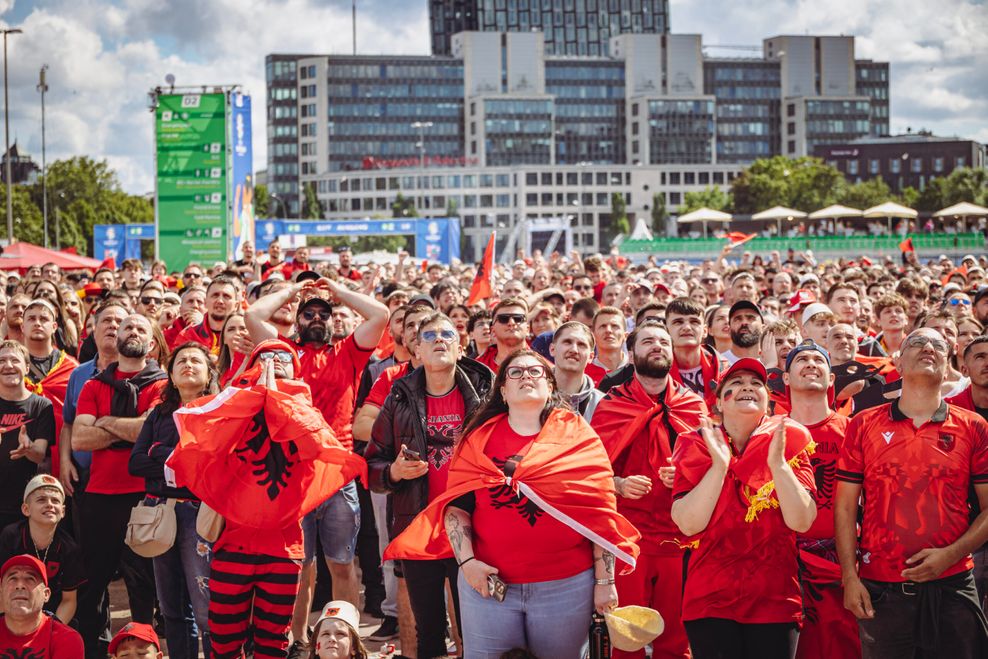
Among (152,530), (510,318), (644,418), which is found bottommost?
(152,530)

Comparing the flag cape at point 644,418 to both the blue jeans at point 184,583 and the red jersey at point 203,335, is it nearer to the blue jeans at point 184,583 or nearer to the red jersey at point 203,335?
the blue jeans at point 184,583

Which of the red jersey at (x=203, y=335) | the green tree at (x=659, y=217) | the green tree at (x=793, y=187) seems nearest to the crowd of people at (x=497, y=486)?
the red jersey at (x=203, y=335)

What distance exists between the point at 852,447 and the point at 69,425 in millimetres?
4943

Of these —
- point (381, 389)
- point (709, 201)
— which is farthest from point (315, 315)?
point (709, 201)

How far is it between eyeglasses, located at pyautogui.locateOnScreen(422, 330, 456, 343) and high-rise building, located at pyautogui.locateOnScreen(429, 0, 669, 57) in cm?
16593

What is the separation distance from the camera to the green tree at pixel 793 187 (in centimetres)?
10056

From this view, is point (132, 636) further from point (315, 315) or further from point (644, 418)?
point (644, 418)

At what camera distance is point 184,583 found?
6.84 metres

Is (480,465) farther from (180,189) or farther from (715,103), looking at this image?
(715,103)

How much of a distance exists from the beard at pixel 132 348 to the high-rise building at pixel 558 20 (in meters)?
165

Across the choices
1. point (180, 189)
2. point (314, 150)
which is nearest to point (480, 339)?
point (180, 189)

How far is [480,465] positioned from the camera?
530 cm

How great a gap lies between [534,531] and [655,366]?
1521 millimetres

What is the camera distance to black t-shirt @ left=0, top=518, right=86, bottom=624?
682 cm
